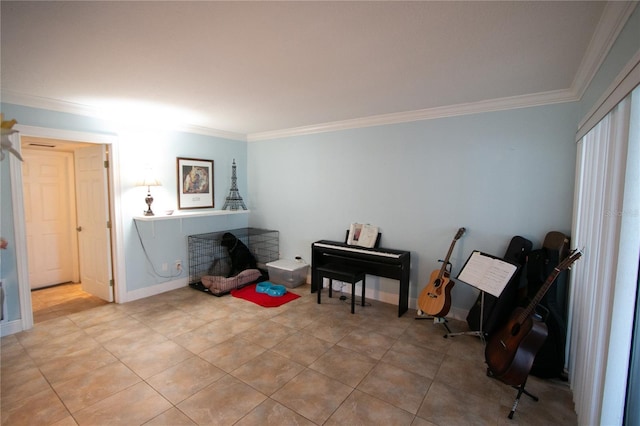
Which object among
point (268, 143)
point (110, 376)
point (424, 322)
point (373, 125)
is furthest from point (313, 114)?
point (110, 376)

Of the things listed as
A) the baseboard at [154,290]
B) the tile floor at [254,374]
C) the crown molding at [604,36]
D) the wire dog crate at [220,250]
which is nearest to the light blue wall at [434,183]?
the wire dog crate at [220,250]

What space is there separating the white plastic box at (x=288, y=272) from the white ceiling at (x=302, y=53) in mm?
2326

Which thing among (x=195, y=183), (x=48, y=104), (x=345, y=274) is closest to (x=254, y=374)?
(x=345, y=274)

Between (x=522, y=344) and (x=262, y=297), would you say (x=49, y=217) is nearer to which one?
(x=262, y=297)

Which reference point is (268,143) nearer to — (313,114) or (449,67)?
(313,114)

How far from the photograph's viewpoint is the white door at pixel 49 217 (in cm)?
434

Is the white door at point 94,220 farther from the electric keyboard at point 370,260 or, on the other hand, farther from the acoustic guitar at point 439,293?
the acoustic guitar at point 439,293

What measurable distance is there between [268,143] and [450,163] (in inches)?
116

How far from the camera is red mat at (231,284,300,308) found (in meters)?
3.88

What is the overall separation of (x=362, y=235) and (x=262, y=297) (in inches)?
63.5

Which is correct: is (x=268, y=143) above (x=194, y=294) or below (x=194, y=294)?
above

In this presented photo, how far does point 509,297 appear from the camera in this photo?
112 inches

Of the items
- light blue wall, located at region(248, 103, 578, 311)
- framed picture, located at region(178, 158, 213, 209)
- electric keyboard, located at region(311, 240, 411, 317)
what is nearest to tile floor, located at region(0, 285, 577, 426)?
electric keyboard, located at region(311, 240, 411, 317)

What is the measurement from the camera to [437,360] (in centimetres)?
266
